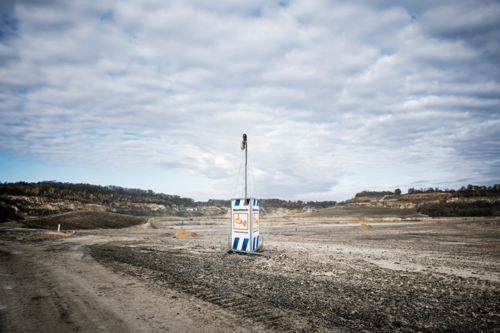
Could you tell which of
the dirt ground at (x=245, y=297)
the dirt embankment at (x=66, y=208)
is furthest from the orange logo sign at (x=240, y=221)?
the dirt embankment at (x=66, y=208)

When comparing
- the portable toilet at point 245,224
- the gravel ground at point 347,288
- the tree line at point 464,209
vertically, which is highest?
the portable toilet at point 245,224

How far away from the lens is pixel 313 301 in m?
5.86

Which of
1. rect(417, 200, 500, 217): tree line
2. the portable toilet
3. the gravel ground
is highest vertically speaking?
the portable toilet

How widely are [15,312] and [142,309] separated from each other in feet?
8.51

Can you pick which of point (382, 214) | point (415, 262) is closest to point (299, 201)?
point (382, 214)

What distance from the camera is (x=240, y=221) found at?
1244 cm

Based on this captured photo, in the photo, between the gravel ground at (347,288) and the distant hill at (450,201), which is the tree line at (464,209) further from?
the gravel ground at (347,288)

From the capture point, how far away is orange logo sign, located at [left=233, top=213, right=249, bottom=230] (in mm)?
12207

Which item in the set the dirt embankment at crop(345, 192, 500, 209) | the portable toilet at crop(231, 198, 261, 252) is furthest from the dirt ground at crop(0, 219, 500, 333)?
the dirt embankment at crop(345, 192, 500, 209)

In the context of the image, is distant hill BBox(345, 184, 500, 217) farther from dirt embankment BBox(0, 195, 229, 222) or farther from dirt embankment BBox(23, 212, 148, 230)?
dirt embankment BBox(23, 212, 148, 230)

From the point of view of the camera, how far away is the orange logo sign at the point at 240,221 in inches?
481

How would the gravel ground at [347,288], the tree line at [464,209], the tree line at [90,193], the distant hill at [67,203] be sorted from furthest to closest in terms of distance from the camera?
the tree line at [464,209], the tree line at [90,193], the distant hill at [67,203], the gravel ground at [347,288]

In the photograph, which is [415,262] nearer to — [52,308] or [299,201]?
[52,308]

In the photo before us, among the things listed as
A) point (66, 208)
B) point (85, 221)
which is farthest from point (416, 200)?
point (66, 208)
